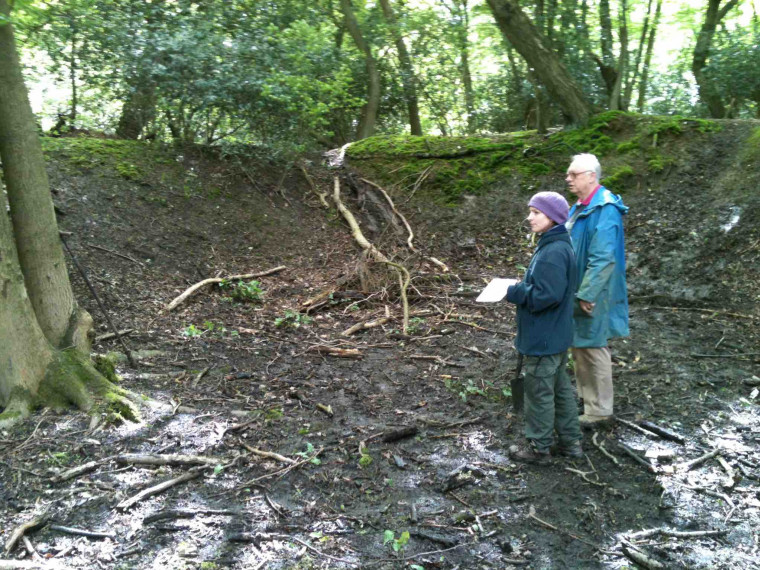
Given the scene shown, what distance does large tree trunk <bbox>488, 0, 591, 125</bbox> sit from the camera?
10.8 metres

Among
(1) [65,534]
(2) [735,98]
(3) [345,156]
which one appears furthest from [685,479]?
(2) [735,98]

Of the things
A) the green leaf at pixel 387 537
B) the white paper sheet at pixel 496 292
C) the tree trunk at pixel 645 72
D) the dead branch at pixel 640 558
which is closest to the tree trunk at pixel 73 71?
the white paper sheet at pixel 496 292

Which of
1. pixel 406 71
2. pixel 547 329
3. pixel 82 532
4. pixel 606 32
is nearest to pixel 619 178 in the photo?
pixel 606 32

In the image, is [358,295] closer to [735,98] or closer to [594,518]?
[594,518]

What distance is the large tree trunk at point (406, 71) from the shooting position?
14.0m

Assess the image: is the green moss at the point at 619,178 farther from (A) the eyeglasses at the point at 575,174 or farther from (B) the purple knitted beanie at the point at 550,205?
(B) the purple knitted beanie at the point at 550,205

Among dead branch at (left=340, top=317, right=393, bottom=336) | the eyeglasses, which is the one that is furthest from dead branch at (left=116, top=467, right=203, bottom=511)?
dead branch at (left=340, top=317, right=393, bottom=336)

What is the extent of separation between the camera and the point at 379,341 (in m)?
7.30

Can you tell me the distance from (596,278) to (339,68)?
7.77 m

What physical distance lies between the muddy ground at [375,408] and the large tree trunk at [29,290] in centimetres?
35

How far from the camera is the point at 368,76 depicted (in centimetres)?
1424

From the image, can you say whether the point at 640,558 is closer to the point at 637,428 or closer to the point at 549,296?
the point at 549,296

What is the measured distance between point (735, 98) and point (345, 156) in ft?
26.9

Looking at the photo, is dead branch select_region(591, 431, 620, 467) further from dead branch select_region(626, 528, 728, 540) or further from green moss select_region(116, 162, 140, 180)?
green moss select_region(116, 162, 140, 180)
